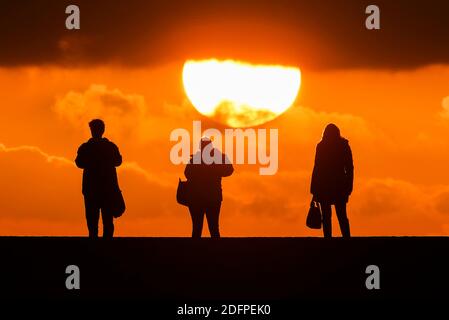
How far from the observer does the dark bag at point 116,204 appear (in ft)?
73.0

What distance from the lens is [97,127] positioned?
72.2 feet

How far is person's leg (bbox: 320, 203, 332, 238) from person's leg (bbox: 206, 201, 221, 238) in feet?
5.70

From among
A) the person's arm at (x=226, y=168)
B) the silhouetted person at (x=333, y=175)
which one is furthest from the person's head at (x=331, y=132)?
the person's arm at (x=226, y=168)

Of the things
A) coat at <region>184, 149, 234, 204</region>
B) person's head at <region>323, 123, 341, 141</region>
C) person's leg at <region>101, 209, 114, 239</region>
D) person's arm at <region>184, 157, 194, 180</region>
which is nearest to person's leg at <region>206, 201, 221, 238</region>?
coat at <region>184, 149, 234, 204</region>

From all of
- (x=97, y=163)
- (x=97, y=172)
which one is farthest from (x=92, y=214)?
(x=97, y=163)

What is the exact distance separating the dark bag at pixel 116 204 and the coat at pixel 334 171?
3252mm

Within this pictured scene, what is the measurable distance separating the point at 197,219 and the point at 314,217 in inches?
76.6

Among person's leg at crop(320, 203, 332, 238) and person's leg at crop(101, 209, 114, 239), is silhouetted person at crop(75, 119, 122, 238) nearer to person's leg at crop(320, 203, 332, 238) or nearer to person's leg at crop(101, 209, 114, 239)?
person's leg at crop(101, 209, 114, 239)

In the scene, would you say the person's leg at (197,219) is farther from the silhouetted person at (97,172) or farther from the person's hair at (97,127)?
the person's hair at (97,127)

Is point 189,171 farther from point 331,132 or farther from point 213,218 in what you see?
point 331,132
